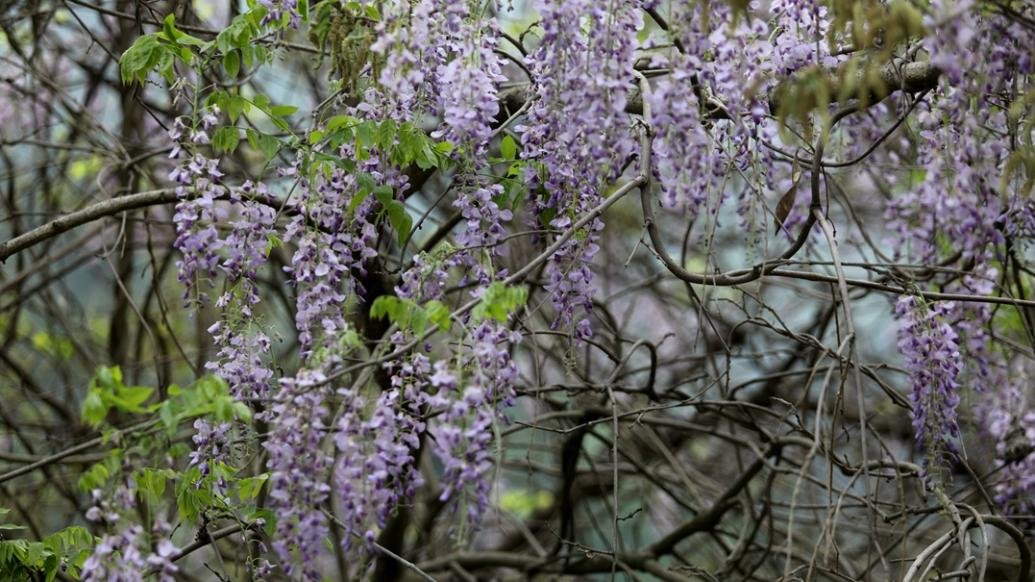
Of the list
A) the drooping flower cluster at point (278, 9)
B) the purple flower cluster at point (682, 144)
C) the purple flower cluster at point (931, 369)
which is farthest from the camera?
the purple flower cluster at point (931, 369)

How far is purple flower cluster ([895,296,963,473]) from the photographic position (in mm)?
2871

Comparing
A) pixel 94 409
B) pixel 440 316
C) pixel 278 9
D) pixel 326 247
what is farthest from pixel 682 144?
pixel 94 409

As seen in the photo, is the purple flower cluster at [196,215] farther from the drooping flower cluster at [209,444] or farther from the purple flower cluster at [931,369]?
the purple flower cluster at [931,369]

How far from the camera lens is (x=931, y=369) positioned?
2.91 metres

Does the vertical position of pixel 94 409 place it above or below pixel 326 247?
below

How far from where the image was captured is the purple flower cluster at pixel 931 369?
113 inches

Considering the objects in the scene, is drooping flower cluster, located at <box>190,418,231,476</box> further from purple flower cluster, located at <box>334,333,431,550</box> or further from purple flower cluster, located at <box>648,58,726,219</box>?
purple flower cluster, located at <box>648,58,726,219</box>

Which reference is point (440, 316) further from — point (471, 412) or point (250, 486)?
point (250, 486)

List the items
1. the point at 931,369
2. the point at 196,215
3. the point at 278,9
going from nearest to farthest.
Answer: the point at 196,215 → the point at 278,9 → the point at 931,369

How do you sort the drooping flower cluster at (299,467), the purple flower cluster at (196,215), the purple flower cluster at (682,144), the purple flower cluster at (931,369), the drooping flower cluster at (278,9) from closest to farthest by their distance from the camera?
the drooping flower cluster at (299,467), the purple flower cluster at (682,144), the purple flower cluster at (196,215), the drooping flower cluster at (278,9), the purple flower cluster at (931,369)

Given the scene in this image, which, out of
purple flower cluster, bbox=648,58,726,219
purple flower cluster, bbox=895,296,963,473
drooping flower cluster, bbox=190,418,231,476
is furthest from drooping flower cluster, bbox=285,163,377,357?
purple flower cluster, bbox=895,296,963,473

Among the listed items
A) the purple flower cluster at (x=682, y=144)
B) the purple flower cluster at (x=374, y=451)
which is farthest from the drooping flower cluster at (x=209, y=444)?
the purple flower cluster at (x=682, y=144)

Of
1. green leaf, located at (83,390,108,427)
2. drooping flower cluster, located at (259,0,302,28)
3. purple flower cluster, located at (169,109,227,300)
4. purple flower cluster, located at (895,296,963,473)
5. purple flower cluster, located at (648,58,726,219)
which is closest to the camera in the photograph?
green leaf, located at (83,390,108,427)

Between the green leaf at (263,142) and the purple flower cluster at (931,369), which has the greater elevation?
the green leaf at (263,142)
